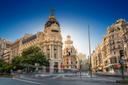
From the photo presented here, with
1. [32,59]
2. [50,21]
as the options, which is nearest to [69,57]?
[50,21]

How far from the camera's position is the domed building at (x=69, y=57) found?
129 m

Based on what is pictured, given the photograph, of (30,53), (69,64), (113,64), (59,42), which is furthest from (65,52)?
(113,64)

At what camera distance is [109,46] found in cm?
7938

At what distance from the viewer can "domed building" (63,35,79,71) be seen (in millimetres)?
129250

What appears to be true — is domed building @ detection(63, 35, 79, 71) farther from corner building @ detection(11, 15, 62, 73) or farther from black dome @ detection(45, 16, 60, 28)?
black dome @ detection(45, 16, 60, 28)

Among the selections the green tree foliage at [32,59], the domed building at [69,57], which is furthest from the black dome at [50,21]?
the domed building at [69,57]

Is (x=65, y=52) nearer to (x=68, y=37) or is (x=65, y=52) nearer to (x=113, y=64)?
(x=68, y=37)

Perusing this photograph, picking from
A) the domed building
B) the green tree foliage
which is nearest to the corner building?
the green tree foliage

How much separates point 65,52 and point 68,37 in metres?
14.0

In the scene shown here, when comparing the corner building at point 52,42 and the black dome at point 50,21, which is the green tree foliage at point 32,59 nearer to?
the corner building at point 52,42

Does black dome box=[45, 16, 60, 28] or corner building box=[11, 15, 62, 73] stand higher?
black dome box=[45, 16, 60, 28]

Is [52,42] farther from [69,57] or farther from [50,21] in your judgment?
[69,57]

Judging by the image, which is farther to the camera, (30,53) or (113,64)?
(30,53)

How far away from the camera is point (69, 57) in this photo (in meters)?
134
